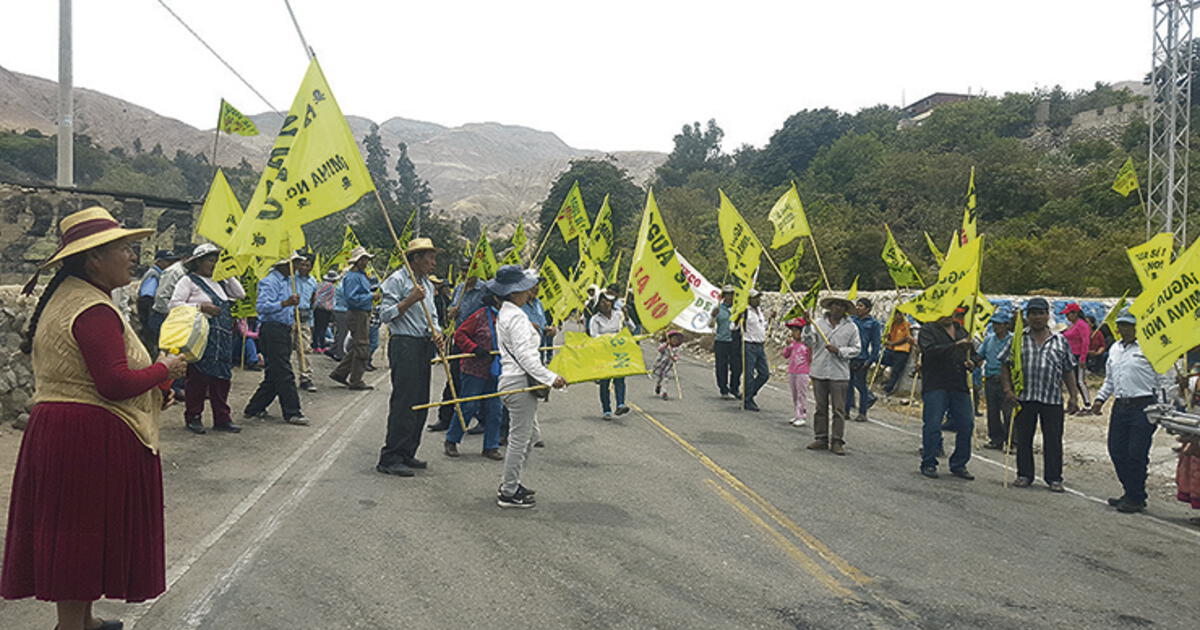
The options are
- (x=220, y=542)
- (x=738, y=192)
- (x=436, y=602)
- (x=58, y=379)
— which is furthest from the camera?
(x=738, y=192)

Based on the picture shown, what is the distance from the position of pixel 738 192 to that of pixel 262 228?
72323 mm

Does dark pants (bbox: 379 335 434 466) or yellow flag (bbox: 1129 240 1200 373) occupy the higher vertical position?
yellow flag (bbox: 1129 240 1200 373)

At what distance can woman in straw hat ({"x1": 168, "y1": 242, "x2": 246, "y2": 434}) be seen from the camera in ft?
29.3

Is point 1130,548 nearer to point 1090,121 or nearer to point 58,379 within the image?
point 58,379

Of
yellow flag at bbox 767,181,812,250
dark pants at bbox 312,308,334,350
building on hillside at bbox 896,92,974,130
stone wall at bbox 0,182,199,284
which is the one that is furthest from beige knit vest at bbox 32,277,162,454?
building on hillside at bbox 896,92,974,130

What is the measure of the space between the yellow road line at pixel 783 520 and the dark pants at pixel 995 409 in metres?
4.24

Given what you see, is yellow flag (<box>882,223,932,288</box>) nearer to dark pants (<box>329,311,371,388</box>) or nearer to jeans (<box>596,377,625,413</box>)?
jeans (<box>596,377,625,413</box>)

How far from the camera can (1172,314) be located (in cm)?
704

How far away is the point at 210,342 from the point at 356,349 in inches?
184

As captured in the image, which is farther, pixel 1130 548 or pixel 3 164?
pixel 3 164

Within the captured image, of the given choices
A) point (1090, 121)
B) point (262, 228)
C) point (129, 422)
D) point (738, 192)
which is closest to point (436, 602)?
point (129, 422)

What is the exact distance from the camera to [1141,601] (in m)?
4.99

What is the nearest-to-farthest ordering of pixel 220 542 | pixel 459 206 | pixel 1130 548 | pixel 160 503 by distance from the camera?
1. pixel 160 503
2. pixel 220 542
3. pixel 1130 548
4. pixel 459 206

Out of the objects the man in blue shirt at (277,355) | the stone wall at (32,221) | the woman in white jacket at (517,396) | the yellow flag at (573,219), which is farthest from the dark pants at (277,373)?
the stone wall at (32,221)
